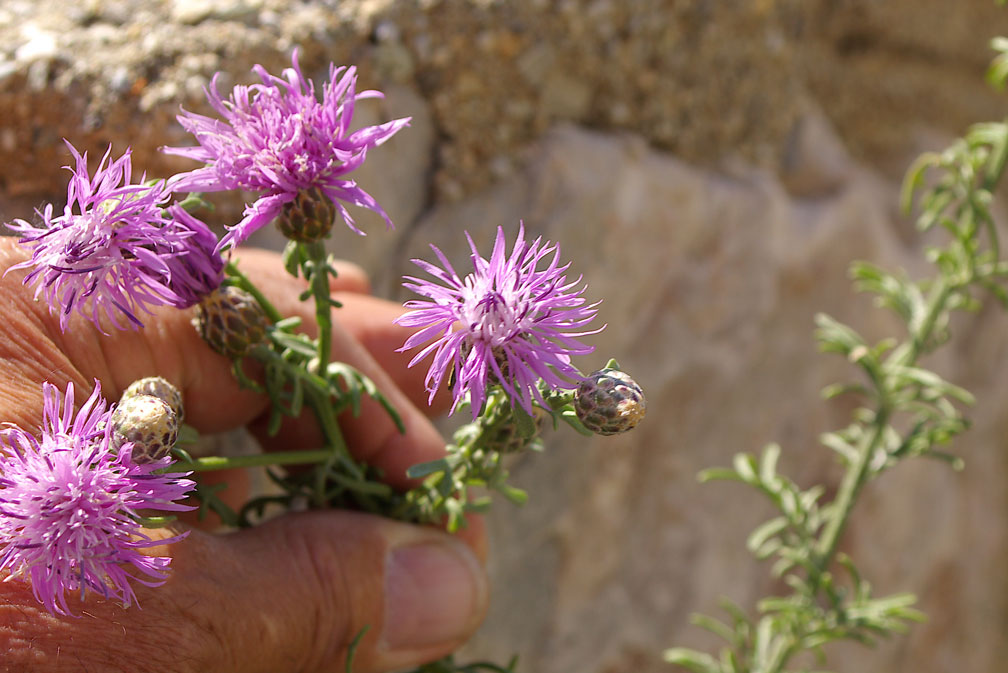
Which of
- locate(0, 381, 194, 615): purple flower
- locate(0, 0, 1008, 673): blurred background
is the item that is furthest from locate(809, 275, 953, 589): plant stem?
locate(0, 381, 194, 615): purple flower

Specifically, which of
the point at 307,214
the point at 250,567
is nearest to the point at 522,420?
the point at 307,214

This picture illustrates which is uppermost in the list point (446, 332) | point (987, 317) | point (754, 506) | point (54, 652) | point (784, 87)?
point (784, 87)

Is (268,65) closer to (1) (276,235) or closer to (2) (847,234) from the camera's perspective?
(1) (276,235)

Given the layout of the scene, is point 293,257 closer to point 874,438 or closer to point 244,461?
point 244,461

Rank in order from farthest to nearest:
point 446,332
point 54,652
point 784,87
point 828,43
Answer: point 828,43 → point 784,87 → point 54,652 → point 446,332

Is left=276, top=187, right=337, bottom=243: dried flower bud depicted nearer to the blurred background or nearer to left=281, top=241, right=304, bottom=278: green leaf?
left=281, top=241, right=304, bottom=278: green leaf

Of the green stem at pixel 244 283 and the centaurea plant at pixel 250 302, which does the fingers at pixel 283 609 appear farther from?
the green stem at pixel 244 283

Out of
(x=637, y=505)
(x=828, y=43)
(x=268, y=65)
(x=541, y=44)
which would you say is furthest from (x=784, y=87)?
(x=268, y=65)

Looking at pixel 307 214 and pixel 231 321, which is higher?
pixel 307 214

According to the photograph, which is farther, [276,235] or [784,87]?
[784,87]
